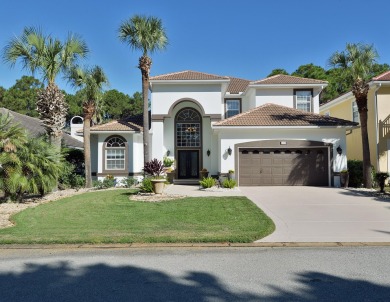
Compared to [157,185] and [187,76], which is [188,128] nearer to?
[187,76]

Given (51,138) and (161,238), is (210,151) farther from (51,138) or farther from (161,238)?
(161,238)

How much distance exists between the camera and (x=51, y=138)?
17016mm

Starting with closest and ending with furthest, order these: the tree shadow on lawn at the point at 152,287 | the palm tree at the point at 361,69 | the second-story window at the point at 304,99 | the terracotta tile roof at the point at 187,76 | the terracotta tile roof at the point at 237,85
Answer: the tree shadow on lawn at the point at 152,287 → the palm tree at the point at 361,69 → the terracotta tile roof at the point at 187,76 → the second-story window at the point at 304,99 → the terracotta tile roof at the point at 237,85

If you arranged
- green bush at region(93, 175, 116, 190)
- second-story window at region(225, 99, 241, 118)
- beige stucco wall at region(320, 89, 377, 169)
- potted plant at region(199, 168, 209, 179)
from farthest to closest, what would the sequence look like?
second-story window at region(225, 99, 241, 118), potted plant at region(199, 168, 209, 179), beige stucco wall at region(320, 89, 377, 169), green bush at region(93, 175, 116, 190)

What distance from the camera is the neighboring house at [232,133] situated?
19.3 metres

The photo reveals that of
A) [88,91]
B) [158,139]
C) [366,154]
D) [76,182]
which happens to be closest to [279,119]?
[366,154]

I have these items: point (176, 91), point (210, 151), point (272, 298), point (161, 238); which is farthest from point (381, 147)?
point (272, 298)

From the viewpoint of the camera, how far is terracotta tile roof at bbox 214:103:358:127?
19.2 metres

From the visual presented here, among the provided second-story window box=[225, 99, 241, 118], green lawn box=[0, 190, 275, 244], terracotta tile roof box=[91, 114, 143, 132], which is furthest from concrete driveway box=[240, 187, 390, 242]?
second-story window box=[225, 99, 241, 118]

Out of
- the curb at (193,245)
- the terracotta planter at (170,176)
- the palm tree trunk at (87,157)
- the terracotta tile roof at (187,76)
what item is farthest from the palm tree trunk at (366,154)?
the palm tree trunk at (87,157)

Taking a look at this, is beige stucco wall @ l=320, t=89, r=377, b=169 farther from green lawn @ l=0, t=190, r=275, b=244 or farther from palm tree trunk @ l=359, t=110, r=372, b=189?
green lawn @ l=0, t=190, r=275, b=244

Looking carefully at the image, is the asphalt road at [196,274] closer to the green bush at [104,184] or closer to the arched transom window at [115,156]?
the green bush at [104,184]

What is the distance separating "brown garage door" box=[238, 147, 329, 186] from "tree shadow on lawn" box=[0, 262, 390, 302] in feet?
46.7

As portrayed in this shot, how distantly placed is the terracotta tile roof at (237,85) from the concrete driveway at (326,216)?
41.4ft
